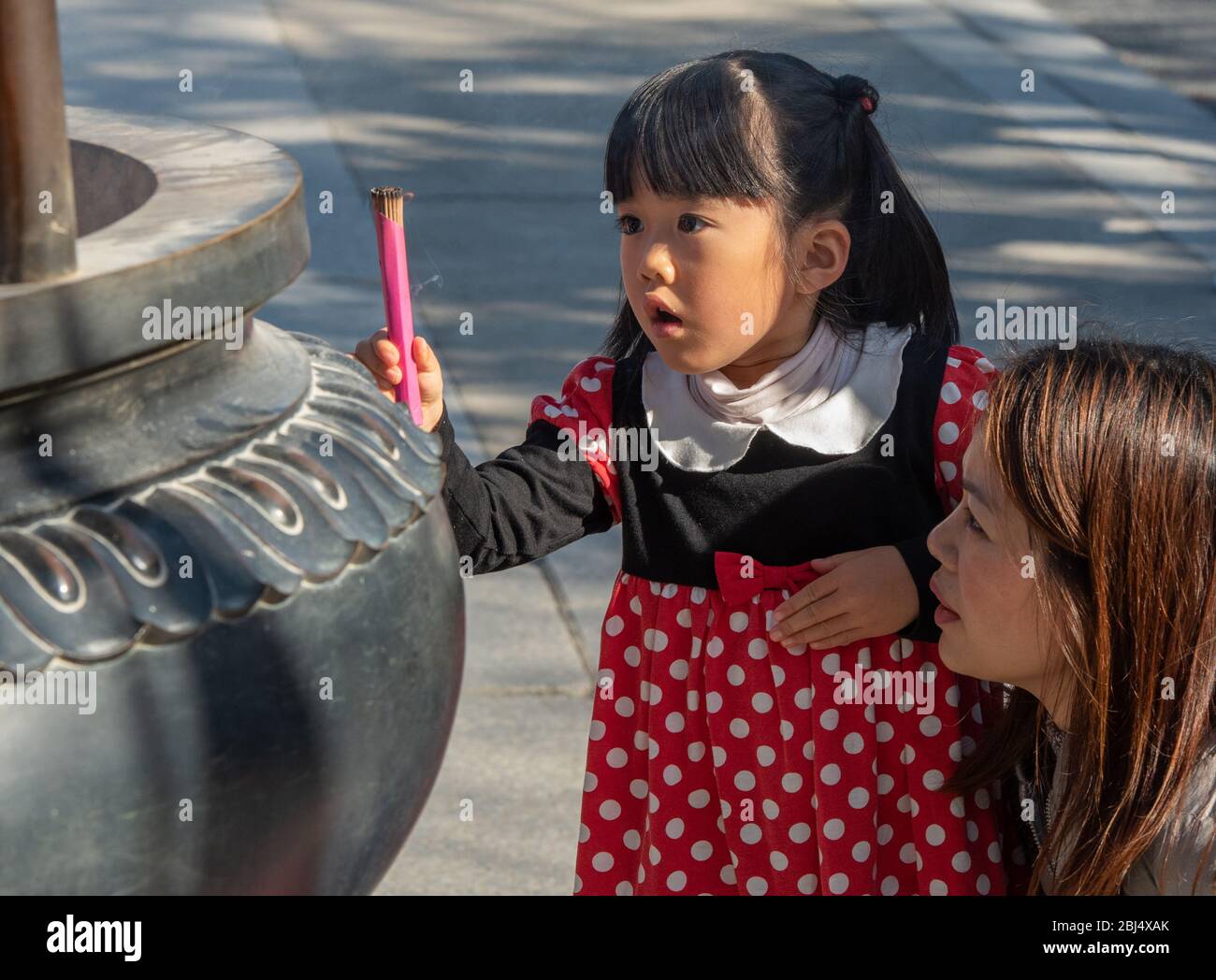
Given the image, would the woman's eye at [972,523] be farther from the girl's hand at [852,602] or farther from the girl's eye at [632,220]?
the girl's eye at [632,220]

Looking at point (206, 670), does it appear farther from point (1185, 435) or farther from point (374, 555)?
point (1185, 435)

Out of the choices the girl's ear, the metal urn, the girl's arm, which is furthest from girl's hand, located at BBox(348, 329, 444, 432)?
the girl's ear

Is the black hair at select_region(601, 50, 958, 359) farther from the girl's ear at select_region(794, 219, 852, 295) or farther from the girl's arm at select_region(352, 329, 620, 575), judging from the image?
the girl's arm at select_region(352, 329, 620, 575)

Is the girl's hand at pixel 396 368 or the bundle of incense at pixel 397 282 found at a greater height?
the bundle of incense at pixel 397 282

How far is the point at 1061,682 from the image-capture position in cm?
156

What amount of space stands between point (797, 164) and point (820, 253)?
10cm

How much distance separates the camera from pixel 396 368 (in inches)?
61.9

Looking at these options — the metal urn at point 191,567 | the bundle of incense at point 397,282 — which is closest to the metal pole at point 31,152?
the metal urn at point 191,567

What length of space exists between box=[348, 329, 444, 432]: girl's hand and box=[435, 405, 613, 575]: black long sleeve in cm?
3

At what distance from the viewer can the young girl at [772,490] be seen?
1.64 m

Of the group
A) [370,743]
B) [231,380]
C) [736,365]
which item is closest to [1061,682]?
[736,365]

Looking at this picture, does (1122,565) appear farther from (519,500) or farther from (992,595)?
(519,500)

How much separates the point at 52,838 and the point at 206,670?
0.14 metres

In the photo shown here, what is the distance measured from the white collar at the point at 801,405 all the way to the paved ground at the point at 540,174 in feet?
3.70
